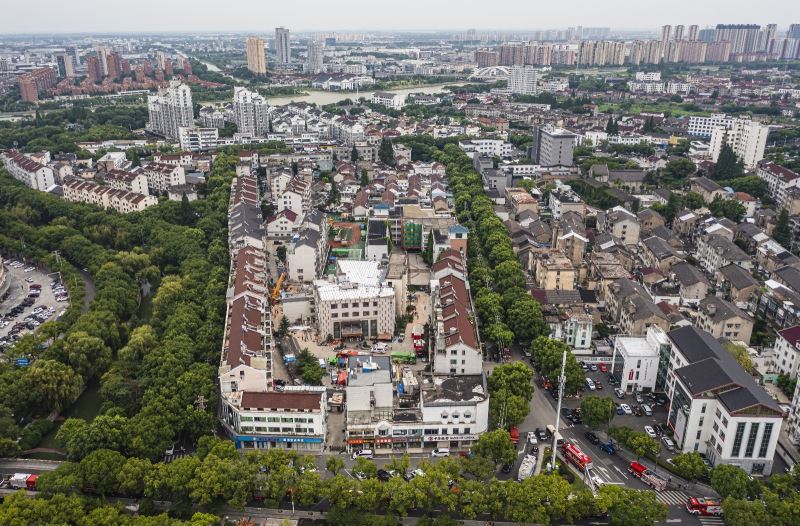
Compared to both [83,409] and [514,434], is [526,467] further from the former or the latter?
[83,409]

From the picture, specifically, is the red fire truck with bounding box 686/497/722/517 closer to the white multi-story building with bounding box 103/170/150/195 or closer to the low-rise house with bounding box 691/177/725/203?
the low-rise house with bounding box 691/177/725/203

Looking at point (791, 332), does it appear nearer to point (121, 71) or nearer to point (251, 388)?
point (251, 388)

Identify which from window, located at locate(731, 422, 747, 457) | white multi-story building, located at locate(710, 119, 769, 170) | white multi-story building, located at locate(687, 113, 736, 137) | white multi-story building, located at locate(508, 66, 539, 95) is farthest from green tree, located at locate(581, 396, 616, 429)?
white multi-story building, located at locate(508, 66, 539, 95)

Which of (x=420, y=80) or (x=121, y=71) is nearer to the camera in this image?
(x=121, y=71)

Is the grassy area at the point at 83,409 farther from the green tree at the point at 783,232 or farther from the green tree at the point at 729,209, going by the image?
the green tree at the point at 729,209

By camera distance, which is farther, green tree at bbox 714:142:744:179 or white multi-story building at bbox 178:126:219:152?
white multi-story building at bbox 178:126:219:152

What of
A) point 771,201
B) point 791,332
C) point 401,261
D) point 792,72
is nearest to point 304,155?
point 401,261
